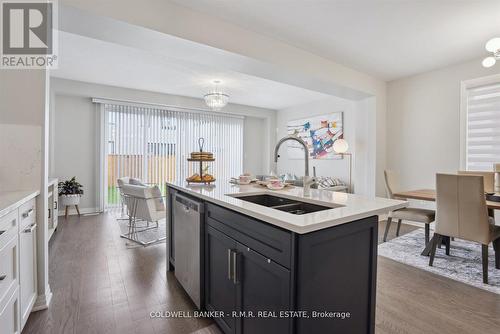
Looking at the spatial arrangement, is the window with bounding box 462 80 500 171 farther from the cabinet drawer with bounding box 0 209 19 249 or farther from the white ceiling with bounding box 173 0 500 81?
the cabinet drawer with bounding box 0 209 19 249

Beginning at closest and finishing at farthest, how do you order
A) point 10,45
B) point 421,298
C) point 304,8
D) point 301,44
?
point 10,45
point 421,298
point 304,8
point 301,44

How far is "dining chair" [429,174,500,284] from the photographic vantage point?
2160 mm

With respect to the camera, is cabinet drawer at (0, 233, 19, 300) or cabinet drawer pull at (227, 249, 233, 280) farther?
cabinet drawer pull at (227, 249, 233, 280)

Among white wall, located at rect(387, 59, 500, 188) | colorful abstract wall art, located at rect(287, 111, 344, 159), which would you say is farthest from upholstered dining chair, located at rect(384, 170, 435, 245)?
colorful abstract wall art, located at rect(287, 111, 344, 159)

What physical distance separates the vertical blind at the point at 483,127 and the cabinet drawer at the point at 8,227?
500 centimetres

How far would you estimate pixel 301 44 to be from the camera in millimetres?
3016

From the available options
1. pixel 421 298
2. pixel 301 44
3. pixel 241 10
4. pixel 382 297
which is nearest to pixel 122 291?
pixel 382 297

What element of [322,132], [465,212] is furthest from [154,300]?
[322,132]

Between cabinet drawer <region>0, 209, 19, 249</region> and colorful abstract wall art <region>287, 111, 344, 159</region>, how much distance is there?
453 cm

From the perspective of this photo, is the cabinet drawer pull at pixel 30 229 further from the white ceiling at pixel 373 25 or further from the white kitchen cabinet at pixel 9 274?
the white ceiling at pixel 373 25

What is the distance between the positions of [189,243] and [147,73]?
10.6 feet

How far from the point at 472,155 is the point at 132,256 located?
15.6 ft

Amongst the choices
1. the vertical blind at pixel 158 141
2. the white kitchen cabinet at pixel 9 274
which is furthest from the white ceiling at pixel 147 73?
the white kitchen cabinet at pixel 9 274

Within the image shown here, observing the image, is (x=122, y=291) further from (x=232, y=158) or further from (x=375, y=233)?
(x=232, y=158)
